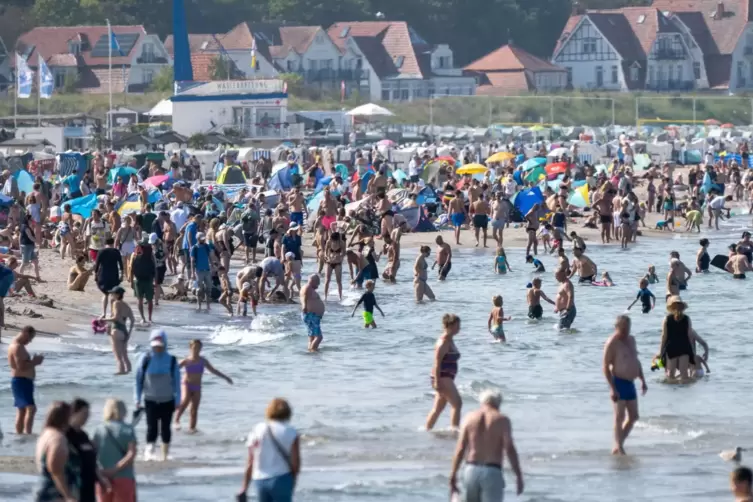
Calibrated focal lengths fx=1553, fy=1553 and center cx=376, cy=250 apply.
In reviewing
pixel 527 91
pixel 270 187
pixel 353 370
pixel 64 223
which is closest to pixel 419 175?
pixel 270 187

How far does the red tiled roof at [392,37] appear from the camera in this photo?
91.9 m

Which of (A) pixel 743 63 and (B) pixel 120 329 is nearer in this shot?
(B) pixel 120 329

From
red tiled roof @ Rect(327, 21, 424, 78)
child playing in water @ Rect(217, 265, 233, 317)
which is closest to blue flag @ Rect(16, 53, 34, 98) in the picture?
child playing in water @ Rect(217, 265, 233, 317)

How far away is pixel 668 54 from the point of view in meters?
95.6

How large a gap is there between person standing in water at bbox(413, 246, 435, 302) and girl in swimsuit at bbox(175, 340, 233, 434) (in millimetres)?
9200

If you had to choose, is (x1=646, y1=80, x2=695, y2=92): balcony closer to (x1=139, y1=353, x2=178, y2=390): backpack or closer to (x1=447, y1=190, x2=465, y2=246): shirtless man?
(x1=447, y1=190, x2=465, y2=246): shirtless man

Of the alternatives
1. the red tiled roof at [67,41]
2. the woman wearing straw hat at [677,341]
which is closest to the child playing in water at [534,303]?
the woman wearing straw hat at [677,341]

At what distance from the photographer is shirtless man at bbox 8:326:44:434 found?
39.9 ft

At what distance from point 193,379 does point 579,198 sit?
2395 centimetres

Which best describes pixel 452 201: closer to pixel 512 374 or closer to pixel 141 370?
pixel 512 374

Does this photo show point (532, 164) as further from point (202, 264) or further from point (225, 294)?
point (202, 264)

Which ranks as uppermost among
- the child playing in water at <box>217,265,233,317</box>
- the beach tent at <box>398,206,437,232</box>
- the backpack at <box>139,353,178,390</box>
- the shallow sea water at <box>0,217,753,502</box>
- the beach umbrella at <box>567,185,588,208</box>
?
the beach umbrella at <box>567,185,588,208</box>

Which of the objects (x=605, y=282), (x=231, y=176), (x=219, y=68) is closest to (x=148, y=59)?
(x=219, y=68)

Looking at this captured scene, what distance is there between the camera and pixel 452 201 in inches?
1223
